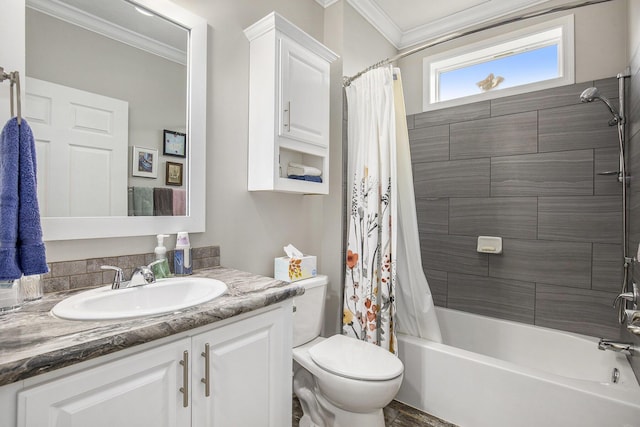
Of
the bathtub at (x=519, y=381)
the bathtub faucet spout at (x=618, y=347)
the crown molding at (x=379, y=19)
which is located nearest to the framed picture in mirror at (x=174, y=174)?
the bathtub at (x=519, y=381)

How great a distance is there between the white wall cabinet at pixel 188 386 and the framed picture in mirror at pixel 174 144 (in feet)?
2.82

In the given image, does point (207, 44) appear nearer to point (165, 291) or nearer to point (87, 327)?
point (165, 291)

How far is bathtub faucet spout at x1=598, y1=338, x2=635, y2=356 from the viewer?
1.73 m

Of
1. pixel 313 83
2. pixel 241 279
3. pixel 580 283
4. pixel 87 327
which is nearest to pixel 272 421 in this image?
pixel 241 279

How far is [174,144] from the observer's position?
1.51 metres

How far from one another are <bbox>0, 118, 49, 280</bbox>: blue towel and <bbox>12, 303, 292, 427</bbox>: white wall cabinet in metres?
0.35

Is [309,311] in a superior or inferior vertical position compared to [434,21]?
inferior

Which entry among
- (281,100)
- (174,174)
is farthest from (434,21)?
(174,174)

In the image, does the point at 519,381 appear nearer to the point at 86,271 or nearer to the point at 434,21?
the point at 86,271

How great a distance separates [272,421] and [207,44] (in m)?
1.75

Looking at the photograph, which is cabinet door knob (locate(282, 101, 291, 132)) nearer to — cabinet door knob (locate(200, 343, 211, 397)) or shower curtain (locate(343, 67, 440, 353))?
shower curtain (locate(343, 67, 440, 353))

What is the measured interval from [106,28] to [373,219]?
1.58 m

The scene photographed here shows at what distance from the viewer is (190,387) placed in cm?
98

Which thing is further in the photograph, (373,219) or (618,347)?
(373,219)
